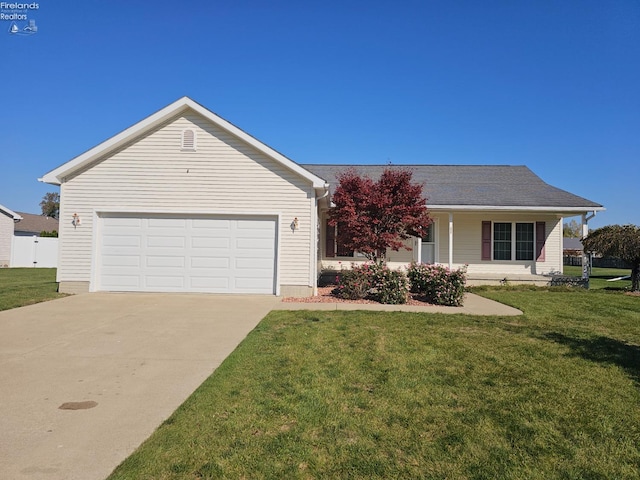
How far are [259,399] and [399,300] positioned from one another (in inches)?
274

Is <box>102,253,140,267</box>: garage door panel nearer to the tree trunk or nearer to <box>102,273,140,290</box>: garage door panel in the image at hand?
<box>102,273,140,290</box>: garage door panel

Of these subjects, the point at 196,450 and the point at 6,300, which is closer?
the point at 196,450

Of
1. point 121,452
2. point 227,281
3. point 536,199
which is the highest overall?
point 536,199

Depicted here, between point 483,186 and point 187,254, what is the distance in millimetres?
12241

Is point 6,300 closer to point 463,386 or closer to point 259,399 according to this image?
point 259,399

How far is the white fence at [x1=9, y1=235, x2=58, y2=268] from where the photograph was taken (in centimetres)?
2625

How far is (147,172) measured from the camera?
11.5 metres

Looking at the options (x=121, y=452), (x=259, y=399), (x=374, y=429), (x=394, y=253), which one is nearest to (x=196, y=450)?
(x=121, y=452)

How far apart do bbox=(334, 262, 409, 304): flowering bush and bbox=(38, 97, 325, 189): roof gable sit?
107 inches

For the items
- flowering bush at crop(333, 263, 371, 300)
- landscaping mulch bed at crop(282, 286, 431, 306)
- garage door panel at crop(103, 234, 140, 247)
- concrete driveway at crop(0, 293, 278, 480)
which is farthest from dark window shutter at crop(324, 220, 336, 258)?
garage door panel at crop(103, 234, 140, 247)

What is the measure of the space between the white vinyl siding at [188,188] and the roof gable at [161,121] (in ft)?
0.72

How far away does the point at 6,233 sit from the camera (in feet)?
90.6

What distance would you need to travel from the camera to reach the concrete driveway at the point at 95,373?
10.2ft

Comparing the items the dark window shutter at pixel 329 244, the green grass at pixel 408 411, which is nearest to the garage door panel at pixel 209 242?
the green grass at pixel 408 411
